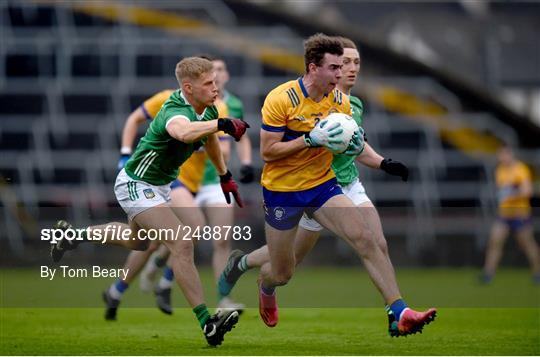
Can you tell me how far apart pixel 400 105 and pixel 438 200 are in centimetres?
210

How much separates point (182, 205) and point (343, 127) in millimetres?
3172

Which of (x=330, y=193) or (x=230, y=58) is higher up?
(x=330, y=193)

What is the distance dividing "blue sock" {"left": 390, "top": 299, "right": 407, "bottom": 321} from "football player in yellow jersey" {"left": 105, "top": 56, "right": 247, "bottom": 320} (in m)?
2.23

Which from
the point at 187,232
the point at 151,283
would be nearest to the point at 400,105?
the point at 151,283

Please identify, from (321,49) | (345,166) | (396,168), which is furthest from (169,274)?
(321,49)

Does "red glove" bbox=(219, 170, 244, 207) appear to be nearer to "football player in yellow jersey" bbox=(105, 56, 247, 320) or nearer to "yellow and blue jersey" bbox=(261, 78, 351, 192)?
"yellow and blue jersey" bbox=(261, 78, 351, 192)

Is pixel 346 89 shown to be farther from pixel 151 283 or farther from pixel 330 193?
pixel 151 283

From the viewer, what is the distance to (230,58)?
24.3 meters

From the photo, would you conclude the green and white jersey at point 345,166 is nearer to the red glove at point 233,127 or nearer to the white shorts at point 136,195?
the white shorts at point 136,195

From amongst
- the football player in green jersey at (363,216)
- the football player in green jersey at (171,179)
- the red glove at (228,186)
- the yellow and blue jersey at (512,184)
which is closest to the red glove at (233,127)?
the football player in green jersey at (171,179)

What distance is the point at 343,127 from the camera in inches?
351

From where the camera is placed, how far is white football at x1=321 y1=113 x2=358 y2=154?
8883 mm

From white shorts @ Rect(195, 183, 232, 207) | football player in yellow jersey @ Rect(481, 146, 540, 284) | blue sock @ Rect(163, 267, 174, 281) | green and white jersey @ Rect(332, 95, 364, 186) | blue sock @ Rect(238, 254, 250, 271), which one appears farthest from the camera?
football player in yellow jersey @ Rect(481, 146, 540, 284)

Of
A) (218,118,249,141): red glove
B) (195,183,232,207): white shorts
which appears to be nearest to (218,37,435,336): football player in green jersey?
(218,118,249,141): red glove
